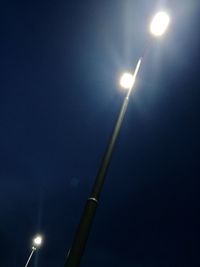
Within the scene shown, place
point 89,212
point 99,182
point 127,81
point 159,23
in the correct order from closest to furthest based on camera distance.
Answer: point 89,212
point 99,182
point 159,23
point 127,81

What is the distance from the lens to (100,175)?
5.80 metres

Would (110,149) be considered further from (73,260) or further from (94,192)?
(73,260)

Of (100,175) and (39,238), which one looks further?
(39,238)

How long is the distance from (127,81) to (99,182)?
2828mm

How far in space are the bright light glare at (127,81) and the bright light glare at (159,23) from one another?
1069mm

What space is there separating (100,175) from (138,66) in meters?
3.20

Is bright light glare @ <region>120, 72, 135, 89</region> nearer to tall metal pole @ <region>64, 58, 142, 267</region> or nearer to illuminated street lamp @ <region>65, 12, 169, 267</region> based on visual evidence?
illuminated street lamp @ <region>65, 12, 169, 267</region>

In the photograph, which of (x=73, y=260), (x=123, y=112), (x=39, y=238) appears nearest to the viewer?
(x=73, y=260)

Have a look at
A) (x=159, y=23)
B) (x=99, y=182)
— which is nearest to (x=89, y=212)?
(x=99, y=182)

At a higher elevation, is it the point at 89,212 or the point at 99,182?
the point at 99,182

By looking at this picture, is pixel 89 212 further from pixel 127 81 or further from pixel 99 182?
pixel 127 81

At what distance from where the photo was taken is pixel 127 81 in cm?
767

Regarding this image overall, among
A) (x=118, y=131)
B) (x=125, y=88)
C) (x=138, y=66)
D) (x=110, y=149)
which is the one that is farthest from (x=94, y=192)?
(x=138, y=66)

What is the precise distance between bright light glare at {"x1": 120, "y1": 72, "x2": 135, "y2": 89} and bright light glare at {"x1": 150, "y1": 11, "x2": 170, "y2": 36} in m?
1.07
